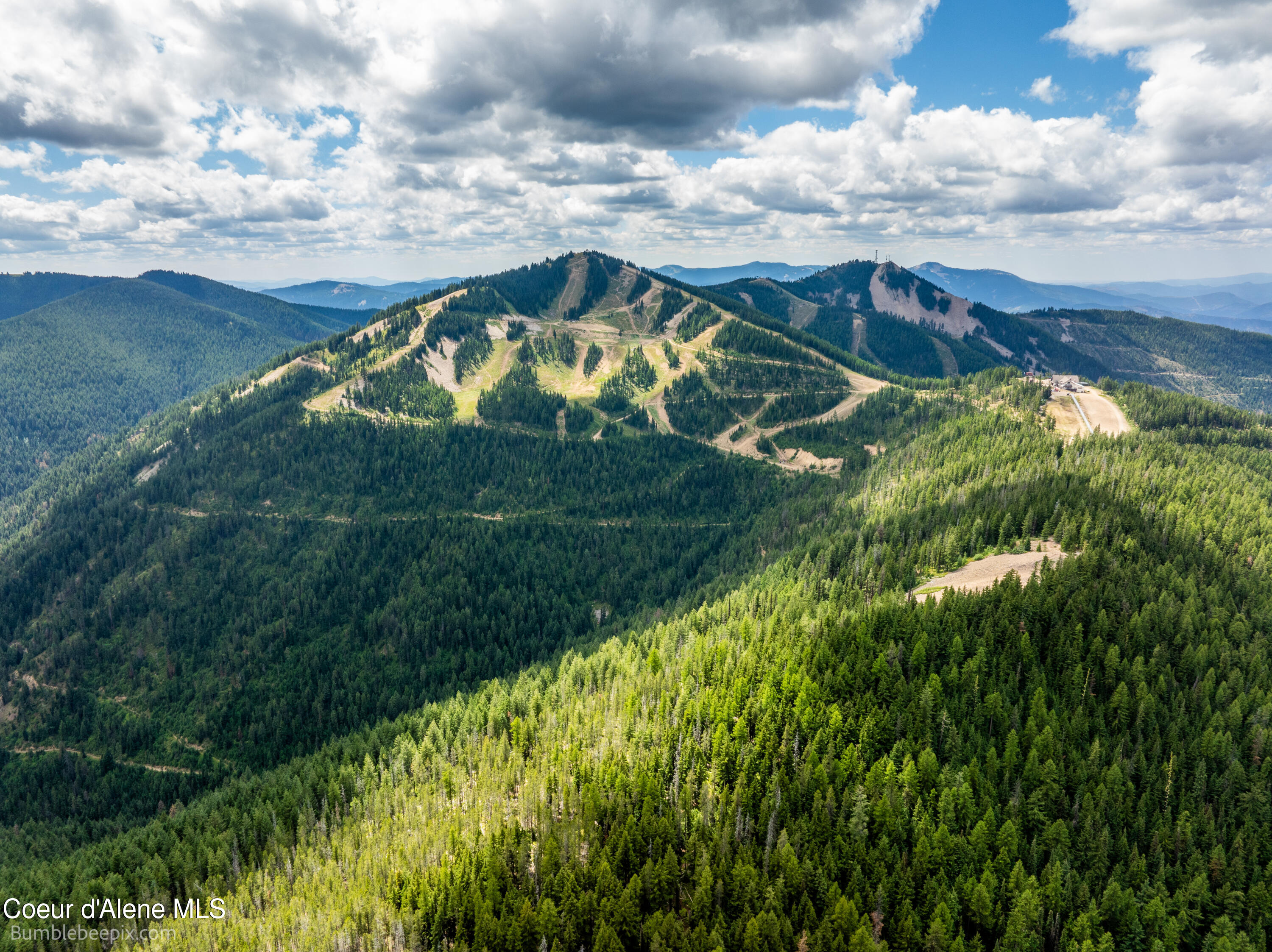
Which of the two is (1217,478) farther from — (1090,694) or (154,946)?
(154,946)

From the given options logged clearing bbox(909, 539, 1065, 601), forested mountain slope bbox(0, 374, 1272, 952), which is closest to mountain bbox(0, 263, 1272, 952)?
forested mountain slope bbox(0, 374, 1272, 952)

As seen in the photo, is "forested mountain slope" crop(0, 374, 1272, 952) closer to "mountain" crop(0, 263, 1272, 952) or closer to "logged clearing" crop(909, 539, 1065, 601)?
"mountain" crop(0, 263, 1272, 952)

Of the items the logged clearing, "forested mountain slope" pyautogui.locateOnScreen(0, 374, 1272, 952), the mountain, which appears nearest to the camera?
"forested mountain slope" pyautogui.locateOnScreen(0, 374, 1272, 952)

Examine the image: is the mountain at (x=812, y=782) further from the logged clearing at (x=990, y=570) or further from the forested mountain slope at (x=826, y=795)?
the logged clearing at (x=990, y=570)

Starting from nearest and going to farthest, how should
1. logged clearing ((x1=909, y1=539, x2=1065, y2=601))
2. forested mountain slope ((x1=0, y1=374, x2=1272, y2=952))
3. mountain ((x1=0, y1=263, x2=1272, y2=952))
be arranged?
forested mountain slope ((x1=0, y1=374, x2=1272, y2=952)) < mountain ((x1=0, y1=263, x2=1272, y2=952)) < logged clearing ((x1=909, y1=539, x2=1065, y2=601))

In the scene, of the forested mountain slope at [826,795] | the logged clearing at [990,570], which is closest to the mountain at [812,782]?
the forested mountain slope at [826,795]

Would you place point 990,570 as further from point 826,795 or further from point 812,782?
point 812,782
